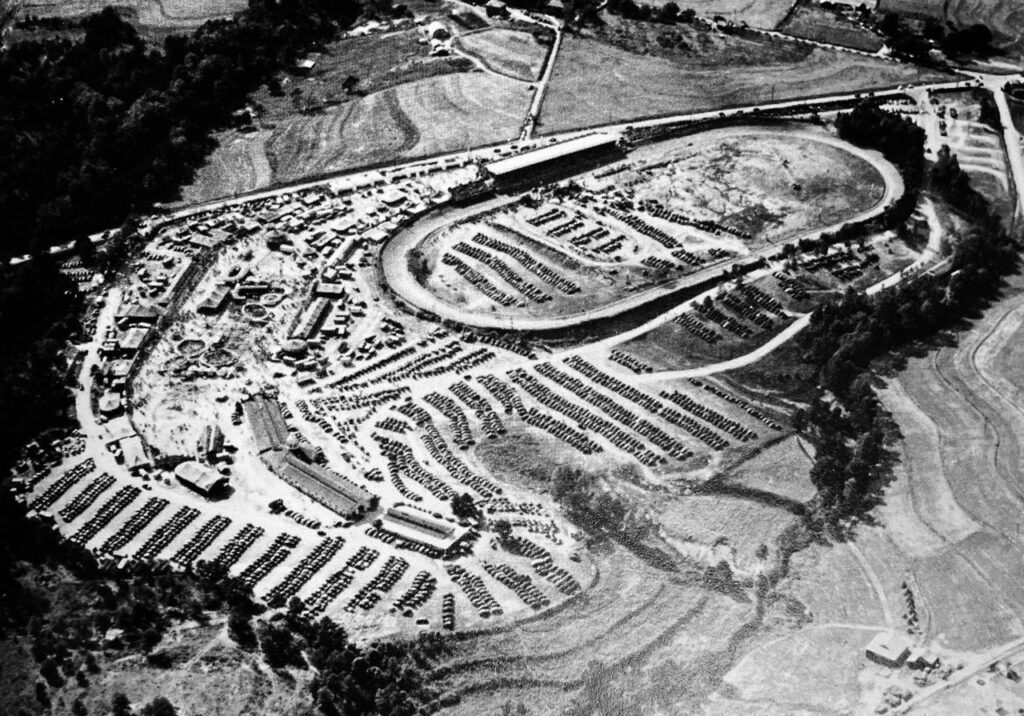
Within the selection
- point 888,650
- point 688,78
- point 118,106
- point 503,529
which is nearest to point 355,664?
point 503,529

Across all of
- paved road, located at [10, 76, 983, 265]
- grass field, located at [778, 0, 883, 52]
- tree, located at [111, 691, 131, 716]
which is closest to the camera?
tree, located at [111, 691, 131, 716]

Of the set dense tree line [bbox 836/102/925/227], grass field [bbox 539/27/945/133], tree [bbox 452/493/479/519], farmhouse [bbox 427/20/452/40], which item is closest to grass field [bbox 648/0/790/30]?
grass field [bbox 539/27/945/133]

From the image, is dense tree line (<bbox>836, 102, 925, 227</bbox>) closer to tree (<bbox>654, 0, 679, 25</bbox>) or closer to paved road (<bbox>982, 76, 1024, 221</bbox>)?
paved road (<bbox>982, 76, 1024, 221</bbox>)

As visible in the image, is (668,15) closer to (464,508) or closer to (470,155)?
(470,155)

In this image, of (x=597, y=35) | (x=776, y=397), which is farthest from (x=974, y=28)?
(x=776, y=397)

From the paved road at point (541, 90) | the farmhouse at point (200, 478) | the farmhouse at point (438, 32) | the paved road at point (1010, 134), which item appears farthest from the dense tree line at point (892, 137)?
the farmhouse at point (200, 478)

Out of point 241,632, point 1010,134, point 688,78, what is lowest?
point 241,632
